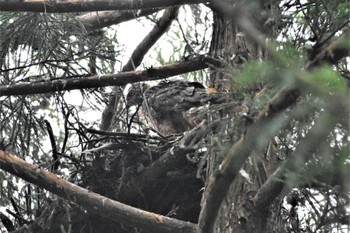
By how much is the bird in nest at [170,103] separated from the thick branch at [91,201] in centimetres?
136

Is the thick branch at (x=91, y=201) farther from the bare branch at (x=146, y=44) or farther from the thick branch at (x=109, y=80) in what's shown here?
the bare branch at (x=146, y=44)

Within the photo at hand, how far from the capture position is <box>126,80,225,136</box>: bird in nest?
19.3 ft

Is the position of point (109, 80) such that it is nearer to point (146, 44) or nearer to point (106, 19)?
point (146, 44)

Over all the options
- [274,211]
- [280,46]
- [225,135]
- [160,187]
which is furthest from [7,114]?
[280,46]

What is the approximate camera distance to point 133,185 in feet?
16.7

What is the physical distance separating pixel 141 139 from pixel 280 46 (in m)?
2.52

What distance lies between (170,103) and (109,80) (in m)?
1.17

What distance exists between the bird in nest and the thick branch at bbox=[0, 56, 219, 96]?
0.78 metres

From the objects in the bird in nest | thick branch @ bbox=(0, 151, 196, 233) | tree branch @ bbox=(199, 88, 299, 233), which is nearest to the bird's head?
the bird in nest

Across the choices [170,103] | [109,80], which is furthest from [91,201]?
[170,103]

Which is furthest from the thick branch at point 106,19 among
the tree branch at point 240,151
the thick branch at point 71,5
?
the tree branch at point 240,151

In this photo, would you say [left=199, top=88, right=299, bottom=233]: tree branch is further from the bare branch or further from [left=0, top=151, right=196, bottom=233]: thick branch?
the bare branch

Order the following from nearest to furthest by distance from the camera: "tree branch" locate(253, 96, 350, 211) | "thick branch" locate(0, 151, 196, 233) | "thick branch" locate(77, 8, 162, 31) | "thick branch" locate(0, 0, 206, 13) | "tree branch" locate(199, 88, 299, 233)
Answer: "tree branch" locate(253, 96, 350, 211) → "tree branch" locate(199, 88, 299, 233) → "thick branch" locate(0, 151, 196, 233) → "thick branch" locate(0, 0, 206, 13) → "thick branch" locate(77, 8, 162, 31)

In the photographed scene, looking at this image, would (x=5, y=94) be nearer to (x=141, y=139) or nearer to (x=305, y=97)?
(x=141, y=139)
